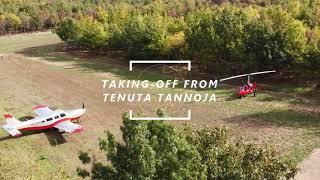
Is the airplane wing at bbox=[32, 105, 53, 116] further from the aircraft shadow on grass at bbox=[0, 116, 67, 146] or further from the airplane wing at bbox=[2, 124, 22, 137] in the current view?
the airplane wing at bbox=[2, 124, 22, 137]

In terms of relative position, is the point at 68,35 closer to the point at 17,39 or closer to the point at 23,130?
the point at 17,39

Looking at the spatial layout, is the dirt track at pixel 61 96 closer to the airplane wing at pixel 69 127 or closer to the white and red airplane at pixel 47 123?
the airplane wing at pixel 69 127

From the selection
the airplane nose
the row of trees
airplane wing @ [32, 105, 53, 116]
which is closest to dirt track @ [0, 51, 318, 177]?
the airplane nose

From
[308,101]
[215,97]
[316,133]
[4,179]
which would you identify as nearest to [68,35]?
[215,97]

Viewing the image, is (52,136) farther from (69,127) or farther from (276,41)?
(276,41)

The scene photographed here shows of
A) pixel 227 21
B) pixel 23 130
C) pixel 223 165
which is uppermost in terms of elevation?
pixel 227 21
